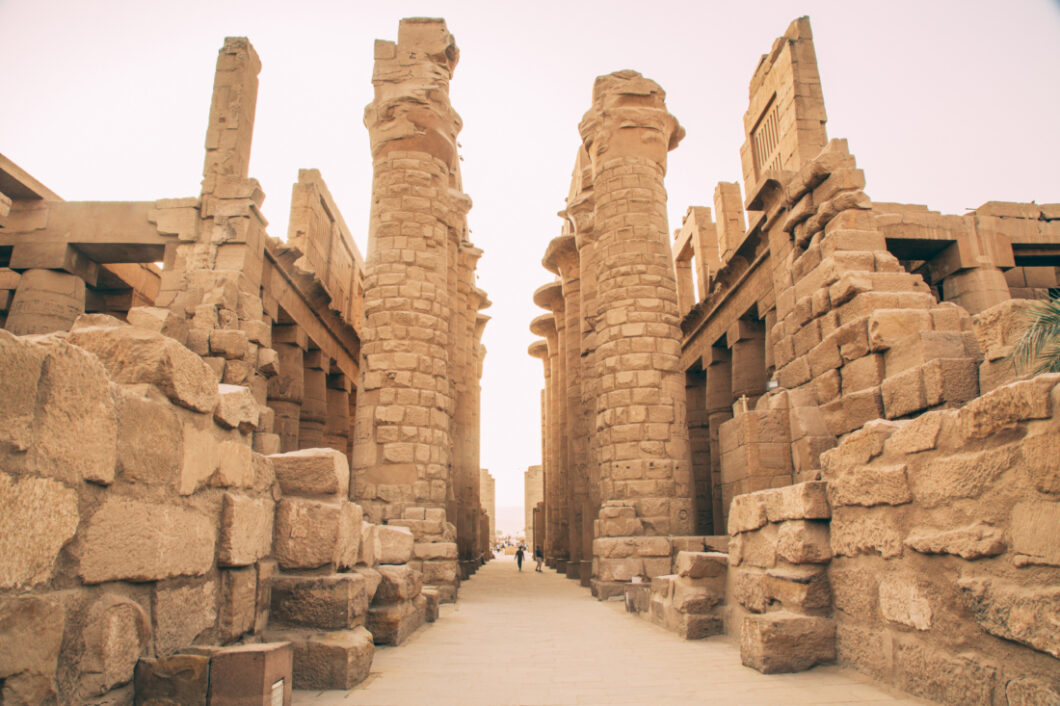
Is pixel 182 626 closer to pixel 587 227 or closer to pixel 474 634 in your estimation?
pixel 474 634

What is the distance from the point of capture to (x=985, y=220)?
13.1m

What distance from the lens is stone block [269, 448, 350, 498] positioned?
14.6 ft

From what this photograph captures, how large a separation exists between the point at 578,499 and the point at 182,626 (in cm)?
1189

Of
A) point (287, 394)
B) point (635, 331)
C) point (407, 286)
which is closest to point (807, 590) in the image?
point (635, 331)

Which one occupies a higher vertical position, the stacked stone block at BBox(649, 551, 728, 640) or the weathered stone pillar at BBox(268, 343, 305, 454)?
the weathered stone pillar at BBox(268, 343, 305, 454)

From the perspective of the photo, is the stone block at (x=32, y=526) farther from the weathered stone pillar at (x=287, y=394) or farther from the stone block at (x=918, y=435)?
the weathered stone pillar at (x=287, y=394)

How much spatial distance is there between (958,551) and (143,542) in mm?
3721

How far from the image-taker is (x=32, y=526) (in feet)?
7.31

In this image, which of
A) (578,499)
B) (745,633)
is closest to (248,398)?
(745,633)

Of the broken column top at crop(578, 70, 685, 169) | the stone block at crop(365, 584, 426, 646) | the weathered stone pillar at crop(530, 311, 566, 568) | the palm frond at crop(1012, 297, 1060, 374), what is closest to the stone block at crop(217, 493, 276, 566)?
the stone block at crop(365, 584, 426, 646)

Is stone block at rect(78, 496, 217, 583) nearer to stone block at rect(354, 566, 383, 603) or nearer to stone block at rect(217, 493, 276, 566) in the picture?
stone block at rect(217, 493, 276, 566)

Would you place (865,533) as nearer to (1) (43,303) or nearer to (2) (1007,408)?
(2) (1007,408)

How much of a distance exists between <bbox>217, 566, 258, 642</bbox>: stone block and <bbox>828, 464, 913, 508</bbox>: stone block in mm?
3606

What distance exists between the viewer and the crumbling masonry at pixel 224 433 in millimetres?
2383
